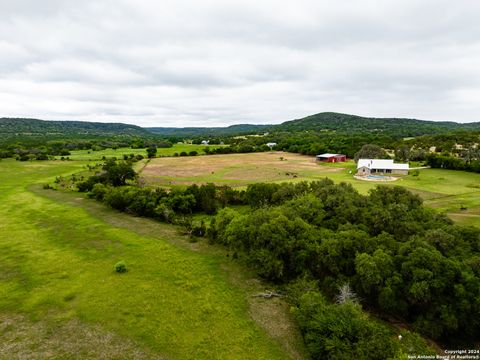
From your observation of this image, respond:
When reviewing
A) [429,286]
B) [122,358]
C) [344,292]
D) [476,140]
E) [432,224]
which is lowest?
[122,358]

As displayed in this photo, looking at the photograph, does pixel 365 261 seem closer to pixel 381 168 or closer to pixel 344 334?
pixel 344 334

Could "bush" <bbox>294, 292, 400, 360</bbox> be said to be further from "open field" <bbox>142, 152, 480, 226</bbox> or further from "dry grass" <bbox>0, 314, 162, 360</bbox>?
"open field" <bbox>142, 152, 480, 226</bbox>

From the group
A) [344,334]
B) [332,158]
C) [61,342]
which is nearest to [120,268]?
[61,342]

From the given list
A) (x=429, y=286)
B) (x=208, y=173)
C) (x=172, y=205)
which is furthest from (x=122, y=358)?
(x=208, y=173)

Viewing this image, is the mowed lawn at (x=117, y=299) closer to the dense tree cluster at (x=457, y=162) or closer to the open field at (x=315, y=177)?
the open field at (x=315, y=177)

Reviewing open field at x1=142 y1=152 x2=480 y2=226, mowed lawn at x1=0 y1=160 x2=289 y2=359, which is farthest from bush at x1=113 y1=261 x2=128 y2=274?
open field at x1=142 y1=152 x2=480 y2=226

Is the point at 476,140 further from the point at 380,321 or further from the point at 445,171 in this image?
the point at 380,321

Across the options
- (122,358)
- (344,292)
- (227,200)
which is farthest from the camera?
(227,200)
